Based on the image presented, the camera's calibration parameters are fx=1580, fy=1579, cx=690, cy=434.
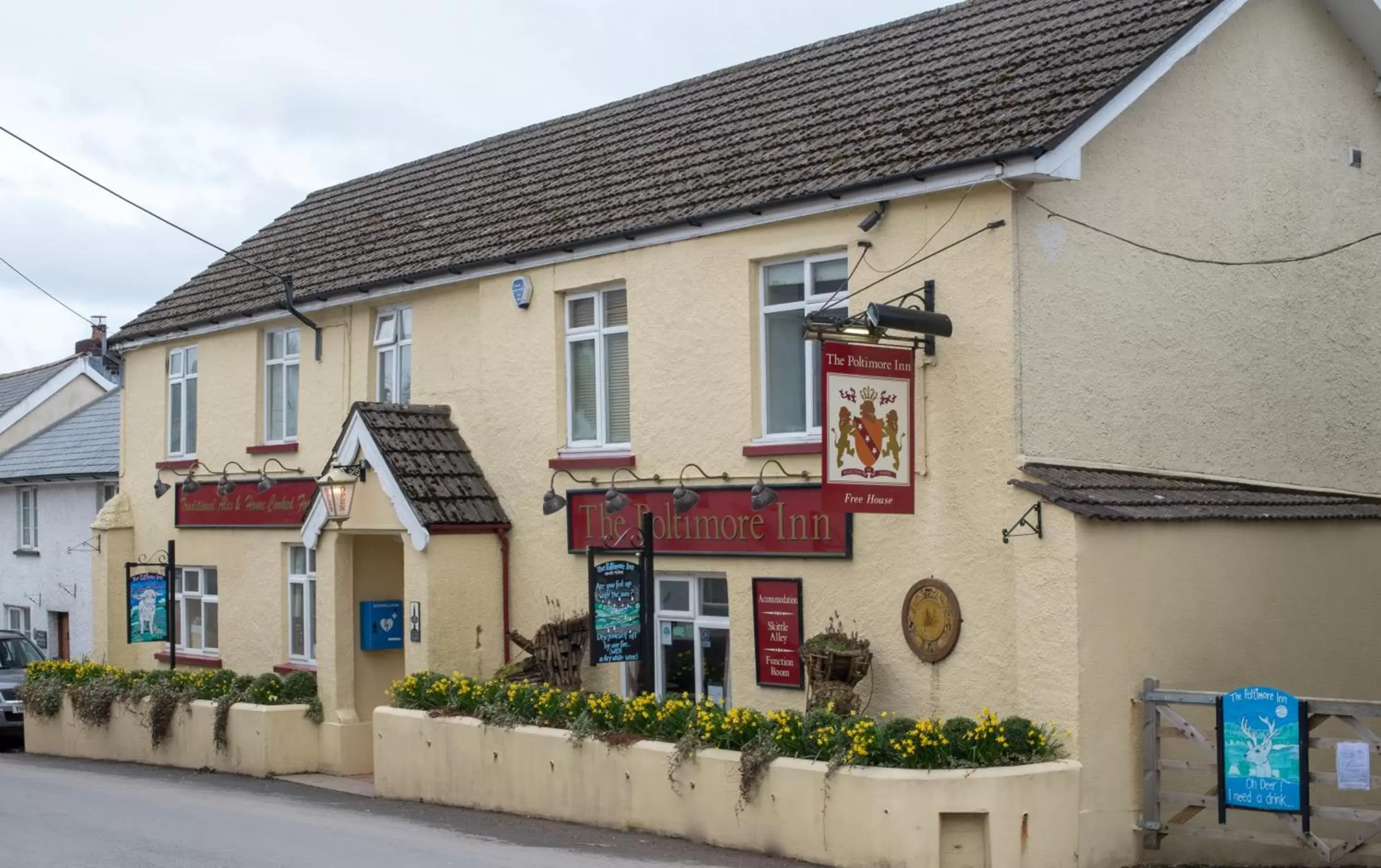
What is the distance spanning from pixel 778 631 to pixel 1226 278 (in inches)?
205

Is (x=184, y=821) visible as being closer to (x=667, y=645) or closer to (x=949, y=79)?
(x=667, y=645)

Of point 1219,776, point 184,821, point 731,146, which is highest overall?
A: point 731,146

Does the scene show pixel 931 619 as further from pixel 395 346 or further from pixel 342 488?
pixel 395 346

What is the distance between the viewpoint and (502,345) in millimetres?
17172

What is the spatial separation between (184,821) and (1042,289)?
8994mm

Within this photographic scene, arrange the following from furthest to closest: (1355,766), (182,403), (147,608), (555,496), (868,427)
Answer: (182,403)
(147,608)
(555,496)
(868,427)
(1355,766)

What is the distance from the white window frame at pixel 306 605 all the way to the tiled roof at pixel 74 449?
10041 mm

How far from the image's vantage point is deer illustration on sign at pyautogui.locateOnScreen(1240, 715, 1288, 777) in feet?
37.7

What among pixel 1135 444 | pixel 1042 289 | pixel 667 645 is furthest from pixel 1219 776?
pixel 667 645

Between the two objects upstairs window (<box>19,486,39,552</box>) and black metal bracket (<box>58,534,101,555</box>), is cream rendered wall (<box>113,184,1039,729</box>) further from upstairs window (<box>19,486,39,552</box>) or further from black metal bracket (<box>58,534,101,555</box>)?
upstairs window (<box>19,486,39,552</box>)

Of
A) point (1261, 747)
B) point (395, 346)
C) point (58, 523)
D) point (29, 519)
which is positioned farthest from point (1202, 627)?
point (29, 519)

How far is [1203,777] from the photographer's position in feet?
41.5

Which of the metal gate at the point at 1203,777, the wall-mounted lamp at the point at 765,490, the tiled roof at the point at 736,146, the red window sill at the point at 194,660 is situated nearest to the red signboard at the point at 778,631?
the wall-mounted lamp at the point at 765,490

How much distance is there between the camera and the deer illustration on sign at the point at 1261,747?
1148 centimetres
